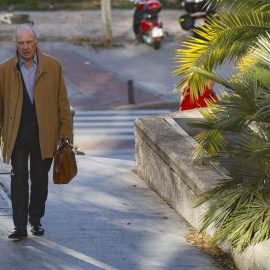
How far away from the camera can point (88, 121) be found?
17.5 meters

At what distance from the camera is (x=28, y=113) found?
21.0 ft

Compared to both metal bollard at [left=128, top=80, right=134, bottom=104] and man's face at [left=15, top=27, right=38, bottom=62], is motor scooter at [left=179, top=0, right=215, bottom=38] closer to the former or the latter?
metal bollard at [left=128, top=80, right=134, bottom=104]

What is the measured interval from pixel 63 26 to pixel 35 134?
898 inches

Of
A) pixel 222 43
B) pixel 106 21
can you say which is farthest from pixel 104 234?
pixel 106 21

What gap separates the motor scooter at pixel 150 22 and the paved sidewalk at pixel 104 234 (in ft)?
50.9

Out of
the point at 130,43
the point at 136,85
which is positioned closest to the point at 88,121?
the point at 136,85

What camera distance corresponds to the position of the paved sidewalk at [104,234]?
6.08 m

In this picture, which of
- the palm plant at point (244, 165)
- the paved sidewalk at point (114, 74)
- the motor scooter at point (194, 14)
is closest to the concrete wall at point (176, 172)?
the palm plant at point (244, 165)

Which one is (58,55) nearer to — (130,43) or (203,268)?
(130,43)

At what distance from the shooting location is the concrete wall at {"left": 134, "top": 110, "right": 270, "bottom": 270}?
5902 millimetres

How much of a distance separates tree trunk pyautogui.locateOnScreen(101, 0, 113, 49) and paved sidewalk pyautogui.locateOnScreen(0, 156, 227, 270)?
16.2 meters

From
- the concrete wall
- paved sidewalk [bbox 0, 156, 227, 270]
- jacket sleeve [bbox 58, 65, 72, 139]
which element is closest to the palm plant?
the concrete wall

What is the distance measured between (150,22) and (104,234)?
711 inches

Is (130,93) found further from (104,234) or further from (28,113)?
(28,113)
